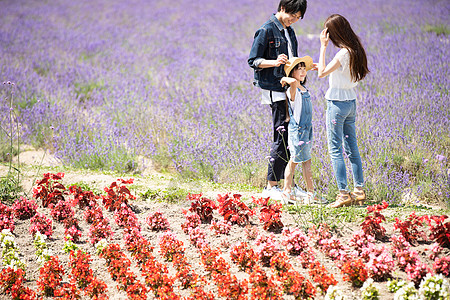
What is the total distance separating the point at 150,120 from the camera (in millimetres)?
5832

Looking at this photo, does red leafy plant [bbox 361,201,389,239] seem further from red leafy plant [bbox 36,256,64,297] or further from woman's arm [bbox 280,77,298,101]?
red leafy plant [bbox 36,256,64,297]

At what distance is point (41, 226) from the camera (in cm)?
327

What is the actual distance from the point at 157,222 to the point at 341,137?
1711 mm

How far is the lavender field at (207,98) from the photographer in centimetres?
444

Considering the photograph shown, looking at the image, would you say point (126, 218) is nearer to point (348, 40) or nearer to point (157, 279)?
point (157, 279)

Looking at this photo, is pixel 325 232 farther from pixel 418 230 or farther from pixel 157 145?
pixel 157 145

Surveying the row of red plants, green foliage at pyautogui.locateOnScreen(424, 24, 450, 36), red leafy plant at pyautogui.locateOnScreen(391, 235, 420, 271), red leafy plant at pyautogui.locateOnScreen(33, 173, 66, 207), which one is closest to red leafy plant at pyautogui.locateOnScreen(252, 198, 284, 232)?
the row of red plants

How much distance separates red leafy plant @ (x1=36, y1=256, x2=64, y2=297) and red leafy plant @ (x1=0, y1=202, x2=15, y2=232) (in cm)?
87

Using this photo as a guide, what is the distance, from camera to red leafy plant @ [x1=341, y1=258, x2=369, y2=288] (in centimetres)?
244

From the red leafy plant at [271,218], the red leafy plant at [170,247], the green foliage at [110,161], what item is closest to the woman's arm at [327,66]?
the red leafy plant at [271,218]

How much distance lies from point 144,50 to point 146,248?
8190 millimetres

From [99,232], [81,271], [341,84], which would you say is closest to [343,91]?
[341,84]

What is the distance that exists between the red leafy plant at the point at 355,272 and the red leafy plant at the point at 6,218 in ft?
8.77

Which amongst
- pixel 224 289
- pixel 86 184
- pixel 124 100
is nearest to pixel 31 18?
pixel 124 100
